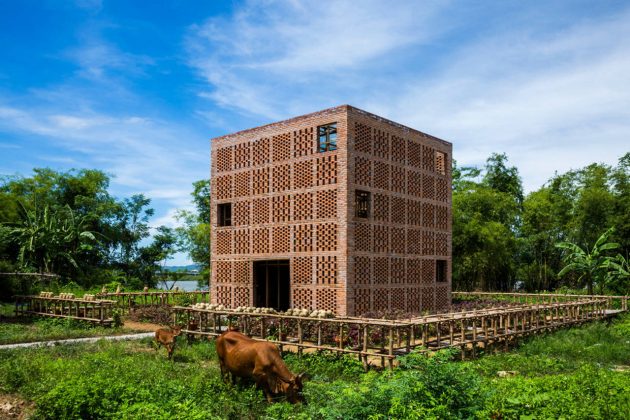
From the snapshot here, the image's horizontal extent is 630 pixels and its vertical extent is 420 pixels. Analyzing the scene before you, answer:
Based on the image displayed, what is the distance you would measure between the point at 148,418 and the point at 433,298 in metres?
18.0

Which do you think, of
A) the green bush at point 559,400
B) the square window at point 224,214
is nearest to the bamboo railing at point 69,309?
the square window at point 224,214

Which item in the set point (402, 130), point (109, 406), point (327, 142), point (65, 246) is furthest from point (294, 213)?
point (65, 246)

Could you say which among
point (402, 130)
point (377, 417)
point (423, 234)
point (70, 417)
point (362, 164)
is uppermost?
point (402, 130)

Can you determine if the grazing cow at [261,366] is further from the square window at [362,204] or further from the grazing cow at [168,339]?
the square window at [362,204]

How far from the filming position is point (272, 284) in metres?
23.1

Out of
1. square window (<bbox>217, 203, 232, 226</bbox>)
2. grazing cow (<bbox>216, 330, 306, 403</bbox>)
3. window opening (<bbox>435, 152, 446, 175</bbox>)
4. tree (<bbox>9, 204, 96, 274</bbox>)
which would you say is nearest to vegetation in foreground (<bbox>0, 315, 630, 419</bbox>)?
grazing cow (<bbox>216, 330, 306, 403</bbox>)

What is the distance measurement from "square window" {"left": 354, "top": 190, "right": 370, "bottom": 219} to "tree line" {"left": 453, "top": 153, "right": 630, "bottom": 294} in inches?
587

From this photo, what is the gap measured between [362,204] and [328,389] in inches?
488

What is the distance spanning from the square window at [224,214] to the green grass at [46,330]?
255 inches

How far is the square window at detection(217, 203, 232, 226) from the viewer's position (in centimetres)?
2416

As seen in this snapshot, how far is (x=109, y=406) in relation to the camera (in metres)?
8.24

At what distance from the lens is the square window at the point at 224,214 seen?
24.2 meters

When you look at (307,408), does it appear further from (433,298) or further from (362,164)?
(433,298)

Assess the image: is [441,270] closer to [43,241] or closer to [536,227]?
[536,227]
